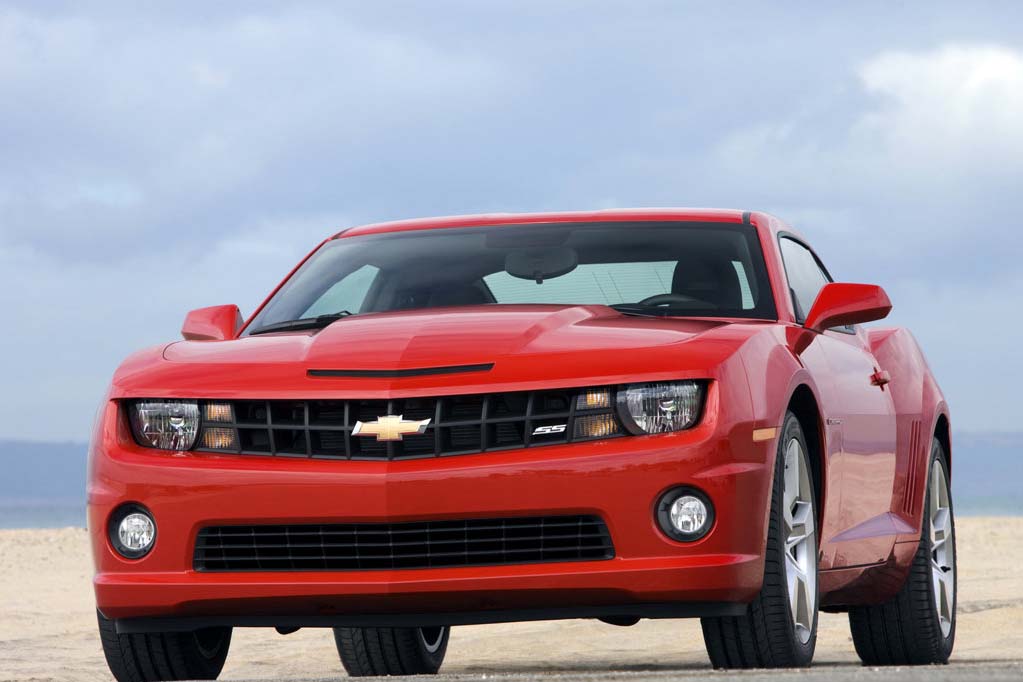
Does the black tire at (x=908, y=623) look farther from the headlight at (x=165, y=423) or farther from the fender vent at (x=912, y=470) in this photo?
the headlight at (x=165, y=423)

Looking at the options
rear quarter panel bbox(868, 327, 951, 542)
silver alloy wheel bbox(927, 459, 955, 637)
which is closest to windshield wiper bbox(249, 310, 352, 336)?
rear quarter panel bbox(868, 327, 951, 542)

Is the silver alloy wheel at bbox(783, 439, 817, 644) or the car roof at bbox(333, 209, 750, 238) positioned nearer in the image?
the silver alloy wheel at bbox(783, 439, 817, 644)

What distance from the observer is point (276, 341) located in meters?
5.54

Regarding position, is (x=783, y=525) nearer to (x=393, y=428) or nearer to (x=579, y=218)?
(x=393, y=428)

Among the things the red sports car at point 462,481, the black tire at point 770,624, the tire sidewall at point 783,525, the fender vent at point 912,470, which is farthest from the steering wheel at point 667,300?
the fender vent at point 912,470

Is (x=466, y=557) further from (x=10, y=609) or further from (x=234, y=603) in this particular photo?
(x=10, y=609)

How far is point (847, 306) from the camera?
20.5 feet

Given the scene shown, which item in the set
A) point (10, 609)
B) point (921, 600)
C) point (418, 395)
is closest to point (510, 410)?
point (418, 395)

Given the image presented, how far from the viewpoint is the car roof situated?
22.4 ft

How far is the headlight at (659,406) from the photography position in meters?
4.98

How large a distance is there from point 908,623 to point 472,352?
11.4ft

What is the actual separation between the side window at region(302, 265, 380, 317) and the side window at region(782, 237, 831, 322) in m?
1.60

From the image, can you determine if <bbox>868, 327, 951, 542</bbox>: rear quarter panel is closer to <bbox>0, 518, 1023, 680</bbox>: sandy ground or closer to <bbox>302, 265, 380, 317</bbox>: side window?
<bbox>0, 518, 1023, 680</bbox>: sandy ground

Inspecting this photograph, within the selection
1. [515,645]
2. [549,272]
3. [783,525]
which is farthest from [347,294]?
[515,645]
